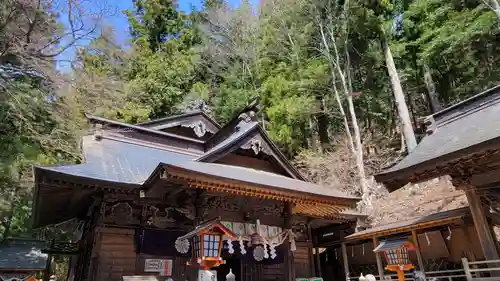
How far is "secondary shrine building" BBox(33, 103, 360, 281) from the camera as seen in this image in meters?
6.93

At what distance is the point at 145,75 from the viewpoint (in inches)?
992

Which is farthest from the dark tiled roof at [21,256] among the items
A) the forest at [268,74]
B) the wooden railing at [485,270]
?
the wooden railing at [485,270]

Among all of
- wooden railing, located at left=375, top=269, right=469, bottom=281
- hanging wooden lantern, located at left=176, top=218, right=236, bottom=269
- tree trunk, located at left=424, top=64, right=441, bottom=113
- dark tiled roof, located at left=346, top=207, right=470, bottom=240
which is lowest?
wooden railing, located at left=375, top=269, right=469, bottom=281

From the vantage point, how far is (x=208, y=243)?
654cm

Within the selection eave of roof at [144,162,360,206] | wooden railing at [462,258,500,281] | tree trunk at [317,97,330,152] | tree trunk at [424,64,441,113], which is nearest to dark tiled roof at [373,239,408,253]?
wooden railing at [462,258,500,281]

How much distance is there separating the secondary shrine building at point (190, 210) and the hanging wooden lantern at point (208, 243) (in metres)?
0.02

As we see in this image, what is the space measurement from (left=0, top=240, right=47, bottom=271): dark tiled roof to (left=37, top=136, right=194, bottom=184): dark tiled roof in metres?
11.1

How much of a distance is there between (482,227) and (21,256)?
22.2 meters

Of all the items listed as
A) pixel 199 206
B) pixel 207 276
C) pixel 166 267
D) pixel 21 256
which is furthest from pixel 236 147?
pixel 21 256

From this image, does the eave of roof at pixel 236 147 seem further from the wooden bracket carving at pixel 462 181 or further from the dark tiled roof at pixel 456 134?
the wooden bracket carving at pixel 462 181

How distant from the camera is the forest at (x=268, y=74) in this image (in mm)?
12547

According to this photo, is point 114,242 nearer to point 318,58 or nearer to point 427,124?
point 427,124

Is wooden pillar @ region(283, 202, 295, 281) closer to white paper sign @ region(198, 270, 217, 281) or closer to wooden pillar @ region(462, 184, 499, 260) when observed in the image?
white paper sign @ region(198, 270, 217, 281)

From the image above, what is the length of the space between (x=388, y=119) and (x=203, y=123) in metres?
15.7
